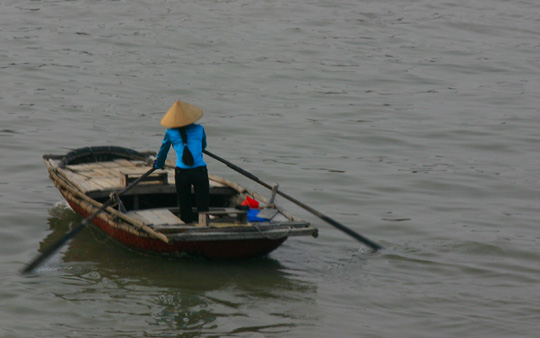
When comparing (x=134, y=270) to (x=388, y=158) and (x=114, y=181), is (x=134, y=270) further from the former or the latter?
(x=388, y=158)

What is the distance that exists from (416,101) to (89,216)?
1019cm

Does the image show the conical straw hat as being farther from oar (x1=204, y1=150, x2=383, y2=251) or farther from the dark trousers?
oar (x1=204, y1=150, x2=383, y2=251)

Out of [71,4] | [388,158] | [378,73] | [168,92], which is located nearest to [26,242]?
[388,158]

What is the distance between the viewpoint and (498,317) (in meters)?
8.98

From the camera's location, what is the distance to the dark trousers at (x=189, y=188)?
33.2 ft

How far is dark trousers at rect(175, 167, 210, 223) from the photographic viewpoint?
398 inches

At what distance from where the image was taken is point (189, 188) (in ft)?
33.7

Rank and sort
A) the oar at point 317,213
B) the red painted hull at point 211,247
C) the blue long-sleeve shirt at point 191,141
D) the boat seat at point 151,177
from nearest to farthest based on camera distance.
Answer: the red painted hull at point 211,247, the blue long-sleeve shirt at point 191,141, the oar at point 317,213, the boat seat at point 151,177

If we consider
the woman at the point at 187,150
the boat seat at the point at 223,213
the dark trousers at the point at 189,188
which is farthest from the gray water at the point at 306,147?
the woman at the point at 187,150

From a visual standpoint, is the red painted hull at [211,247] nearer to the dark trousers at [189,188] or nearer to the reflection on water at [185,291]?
the reflection on water at [185,291]

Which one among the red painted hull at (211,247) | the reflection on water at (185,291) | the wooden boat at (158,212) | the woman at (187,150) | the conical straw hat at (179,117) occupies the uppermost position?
the conical straw hat at (179,117)

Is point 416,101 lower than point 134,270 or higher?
higher

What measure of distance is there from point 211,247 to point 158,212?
1134 millimetres

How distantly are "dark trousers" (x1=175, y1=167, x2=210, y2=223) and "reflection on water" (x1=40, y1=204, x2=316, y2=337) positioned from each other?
→ 2.25 ft
